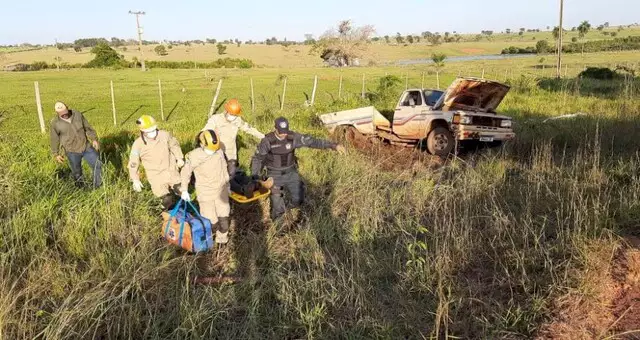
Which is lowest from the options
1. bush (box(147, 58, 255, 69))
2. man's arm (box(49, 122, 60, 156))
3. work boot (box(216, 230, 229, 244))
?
work boot (box(216, 230, 229, 244))

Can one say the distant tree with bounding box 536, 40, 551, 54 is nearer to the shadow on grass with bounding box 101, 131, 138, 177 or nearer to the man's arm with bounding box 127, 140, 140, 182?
the shadow on grass with bounding box 101, 131, 138, 177

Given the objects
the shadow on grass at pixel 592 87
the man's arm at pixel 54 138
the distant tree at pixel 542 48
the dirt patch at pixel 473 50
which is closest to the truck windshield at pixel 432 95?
the man's arm at pixel 54 138

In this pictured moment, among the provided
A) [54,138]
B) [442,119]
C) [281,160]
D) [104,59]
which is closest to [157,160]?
[281,160]

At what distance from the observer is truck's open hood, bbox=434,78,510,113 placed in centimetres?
988

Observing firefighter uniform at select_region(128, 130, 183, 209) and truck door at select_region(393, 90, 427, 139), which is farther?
truck door at select_region(393, 90, 427, 139)

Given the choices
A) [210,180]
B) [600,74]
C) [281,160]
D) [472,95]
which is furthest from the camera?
[600,74]

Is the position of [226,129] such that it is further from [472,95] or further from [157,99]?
[157,99]

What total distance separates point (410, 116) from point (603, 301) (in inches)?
308

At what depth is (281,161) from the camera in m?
5.83

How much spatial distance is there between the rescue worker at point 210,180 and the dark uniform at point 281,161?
0.65 metres

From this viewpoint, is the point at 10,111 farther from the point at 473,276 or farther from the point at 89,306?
the point at 473,276

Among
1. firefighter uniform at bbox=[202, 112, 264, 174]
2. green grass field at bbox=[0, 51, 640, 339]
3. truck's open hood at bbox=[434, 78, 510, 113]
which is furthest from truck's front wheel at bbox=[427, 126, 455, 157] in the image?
firefighter uniform at bbox=[202, 112, 264, 174]

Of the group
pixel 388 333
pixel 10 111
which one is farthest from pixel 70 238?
pixel 10 111

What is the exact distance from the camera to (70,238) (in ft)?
15.6
